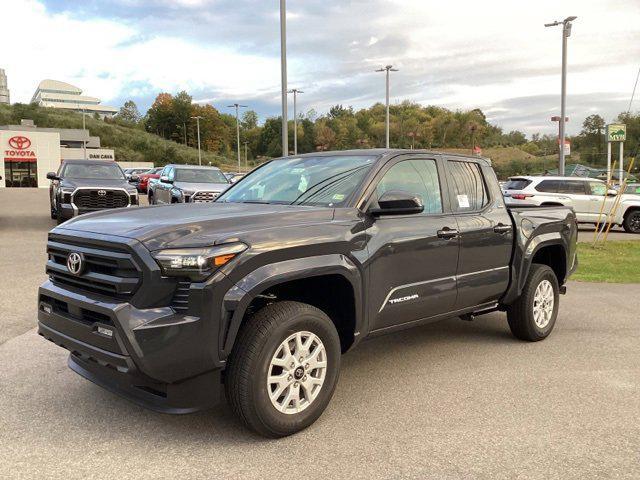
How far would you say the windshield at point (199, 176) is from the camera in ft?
52.1

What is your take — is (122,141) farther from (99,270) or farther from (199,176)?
(99,270)

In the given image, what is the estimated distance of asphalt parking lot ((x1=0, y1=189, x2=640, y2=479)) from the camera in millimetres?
3230

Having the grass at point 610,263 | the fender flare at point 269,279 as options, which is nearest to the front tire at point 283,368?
the fender flare at point 269,279

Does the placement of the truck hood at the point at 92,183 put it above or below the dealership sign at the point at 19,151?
below

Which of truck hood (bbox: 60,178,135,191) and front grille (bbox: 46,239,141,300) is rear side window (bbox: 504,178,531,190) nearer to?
truck hood (bbox: 60,178,135,191)

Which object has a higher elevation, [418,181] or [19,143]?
[19,143]

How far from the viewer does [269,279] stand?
3396 mm

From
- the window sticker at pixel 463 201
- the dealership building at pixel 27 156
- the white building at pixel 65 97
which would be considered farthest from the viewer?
the white building at pixel 65 97

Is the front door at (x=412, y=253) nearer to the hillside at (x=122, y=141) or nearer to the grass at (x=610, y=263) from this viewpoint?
the grass at (x=610, y=263)

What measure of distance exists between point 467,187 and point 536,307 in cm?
150

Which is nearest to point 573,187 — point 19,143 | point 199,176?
point 199,176

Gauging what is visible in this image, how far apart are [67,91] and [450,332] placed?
8305 inches

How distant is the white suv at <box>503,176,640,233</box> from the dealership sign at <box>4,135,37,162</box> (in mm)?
48484

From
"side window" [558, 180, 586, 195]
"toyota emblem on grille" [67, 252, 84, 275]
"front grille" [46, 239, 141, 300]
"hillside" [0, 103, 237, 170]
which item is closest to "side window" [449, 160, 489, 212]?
"front grille" [46, 239, 141, 300]
